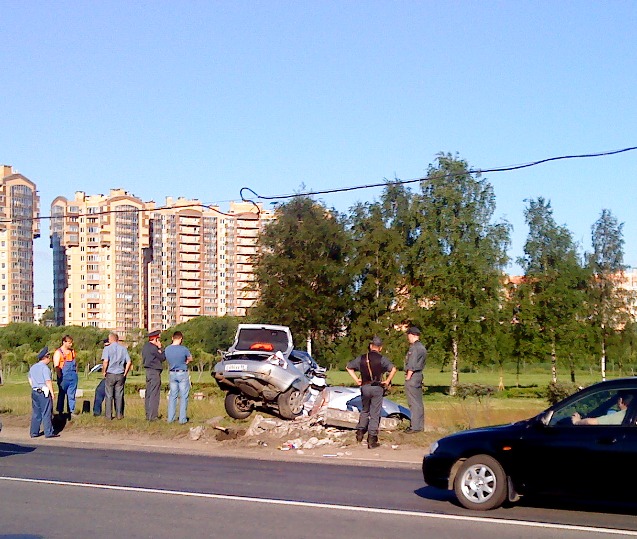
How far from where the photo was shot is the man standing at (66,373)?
2094 cm

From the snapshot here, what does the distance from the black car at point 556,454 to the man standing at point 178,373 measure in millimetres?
9610

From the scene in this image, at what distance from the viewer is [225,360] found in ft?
66.9

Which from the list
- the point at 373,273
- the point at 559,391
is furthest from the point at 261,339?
the point at 373,273

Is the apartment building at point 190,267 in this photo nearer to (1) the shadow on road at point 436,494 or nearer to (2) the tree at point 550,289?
(2) the tree at point 550,289

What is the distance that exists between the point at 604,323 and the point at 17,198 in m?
73.7

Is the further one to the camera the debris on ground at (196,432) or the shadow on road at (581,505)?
the debris on ground at (196,432)

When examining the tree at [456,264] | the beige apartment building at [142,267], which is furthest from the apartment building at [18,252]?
the tree at [456,264]

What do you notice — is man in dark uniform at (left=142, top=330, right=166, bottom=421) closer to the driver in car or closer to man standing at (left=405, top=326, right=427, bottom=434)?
man standing at (left=405, top=326, right=427, bottom=434)

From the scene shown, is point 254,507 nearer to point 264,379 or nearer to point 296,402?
point 264,379

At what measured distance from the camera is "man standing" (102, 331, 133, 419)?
2011 cm

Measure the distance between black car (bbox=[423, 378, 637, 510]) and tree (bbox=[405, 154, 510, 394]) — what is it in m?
45.3

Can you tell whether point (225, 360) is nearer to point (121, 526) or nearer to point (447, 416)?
point (447, 416)

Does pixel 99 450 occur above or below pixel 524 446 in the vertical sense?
below

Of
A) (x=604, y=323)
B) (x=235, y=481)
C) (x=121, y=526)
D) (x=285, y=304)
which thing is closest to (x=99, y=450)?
(x=235, y=481)
